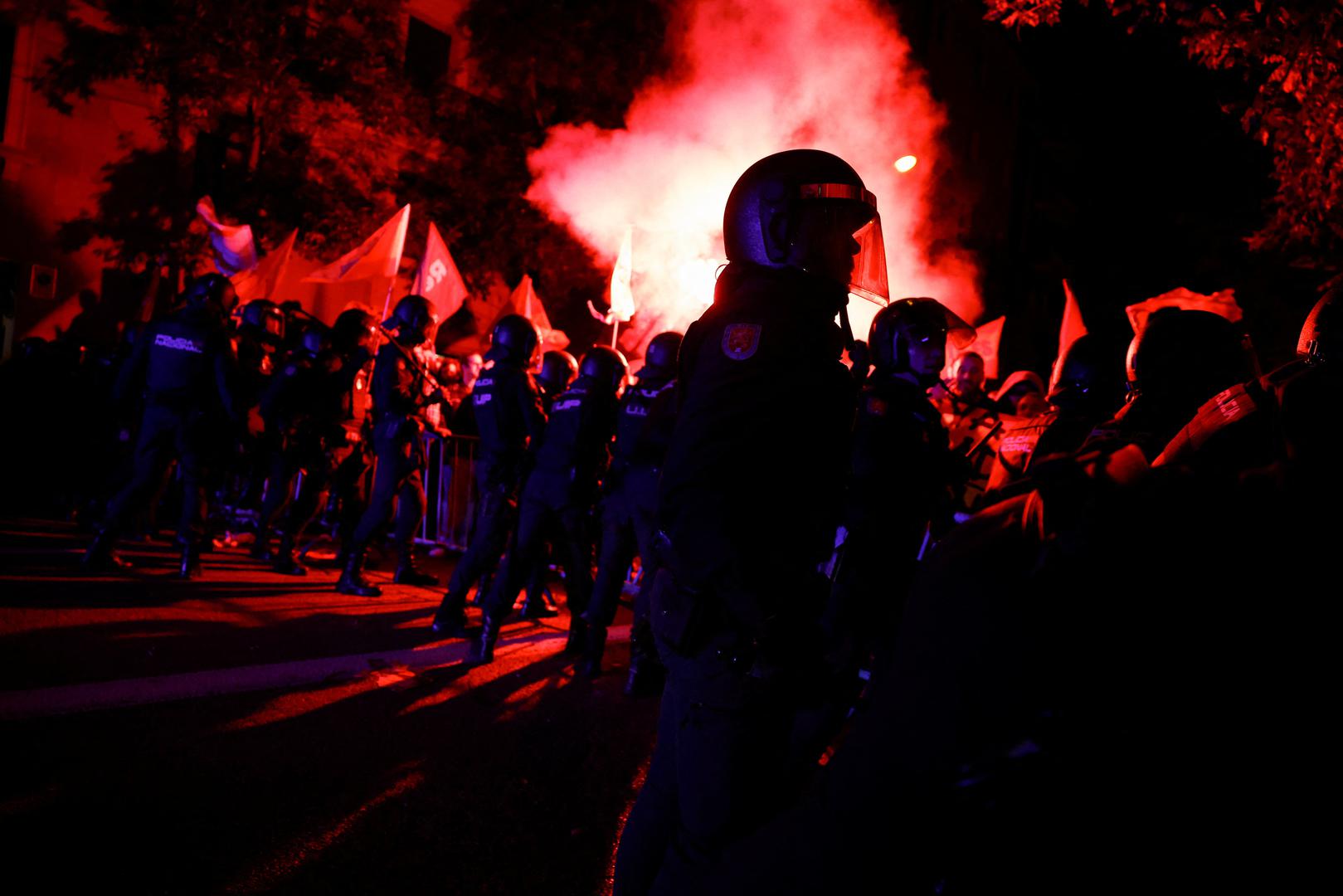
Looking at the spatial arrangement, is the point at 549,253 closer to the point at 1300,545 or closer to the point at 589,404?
the point at 589,404

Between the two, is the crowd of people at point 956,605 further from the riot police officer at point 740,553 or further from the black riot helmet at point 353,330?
the black riot helmet at point 353,330

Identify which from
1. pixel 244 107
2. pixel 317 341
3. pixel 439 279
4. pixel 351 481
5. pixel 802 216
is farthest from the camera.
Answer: pixel 244 107

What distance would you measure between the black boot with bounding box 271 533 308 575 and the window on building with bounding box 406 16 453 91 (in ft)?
50.1

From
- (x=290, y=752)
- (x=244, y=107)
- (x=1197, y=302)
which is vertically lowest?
(x=290, y=752)

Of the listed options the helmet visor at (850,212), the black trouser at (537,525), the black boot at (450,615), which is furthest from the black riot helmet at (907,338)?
the black boot at (450,615)

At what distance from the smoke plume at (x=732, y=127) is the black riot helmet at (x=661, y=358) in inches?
221

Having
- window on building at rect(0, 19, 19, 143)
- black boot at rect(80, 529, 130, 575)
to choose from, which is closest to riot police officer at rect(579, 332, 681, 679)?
black boot at rect(80, 529, 130, 575)

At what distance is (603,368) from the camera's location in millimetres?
5957

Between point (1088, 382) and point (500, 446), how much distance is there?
3.90 metres

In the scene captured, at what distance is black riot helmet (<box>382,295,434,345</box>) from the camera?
7.36 metres

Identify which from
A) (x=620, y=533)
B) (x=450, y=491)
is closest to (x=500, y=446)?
(x=620, y=533)

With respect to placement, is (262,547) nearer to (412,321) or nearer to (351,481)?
(351,481)

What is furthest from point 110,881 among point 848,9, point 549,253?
point 549,253

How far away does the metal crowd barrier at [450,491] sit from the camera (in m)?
10.4
